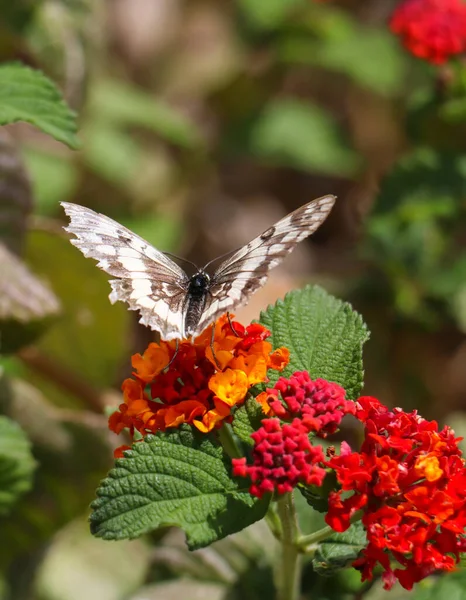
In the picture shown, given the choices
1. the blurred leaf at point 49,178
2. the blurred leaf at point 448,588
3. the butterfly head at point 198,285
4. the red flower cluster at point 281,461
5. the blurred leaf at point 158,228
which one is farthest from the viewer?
the blurred leaf at point 158,228

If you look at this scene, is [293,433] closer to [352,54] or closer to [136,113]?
[136,113]

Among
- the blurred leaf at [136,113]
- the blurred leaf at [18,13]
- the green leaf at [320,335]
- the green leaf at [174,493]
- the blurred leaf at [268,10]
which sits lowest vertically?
the green leaf at [174,493]

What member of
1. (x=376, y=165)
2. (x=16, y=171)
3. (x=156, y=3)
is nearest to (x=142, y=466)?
(x=16, y=171)

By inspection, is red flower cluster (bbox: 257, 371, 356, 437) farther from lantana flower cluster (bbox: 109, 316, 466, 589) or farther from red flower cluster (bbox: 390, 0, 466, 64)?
red flower cluster (bbox: 390, 0, 466, 64)

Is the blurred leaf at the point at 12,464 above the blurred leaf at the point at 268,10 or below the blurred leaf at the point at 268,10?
below

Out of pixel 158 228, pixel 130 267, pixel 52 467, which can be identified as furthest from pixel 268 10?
pixel 130 267

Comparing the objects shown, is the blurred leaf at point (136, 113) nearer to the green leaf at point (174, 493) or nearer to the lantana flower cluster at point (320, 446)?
the lantana flower cluster at point (320, 446)

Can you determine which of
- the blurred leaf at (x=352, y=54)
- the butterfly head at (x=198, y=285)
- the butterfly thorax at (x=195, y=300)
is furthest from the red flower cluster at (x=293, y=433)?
the blurred leaf at (x=352, y=54)
